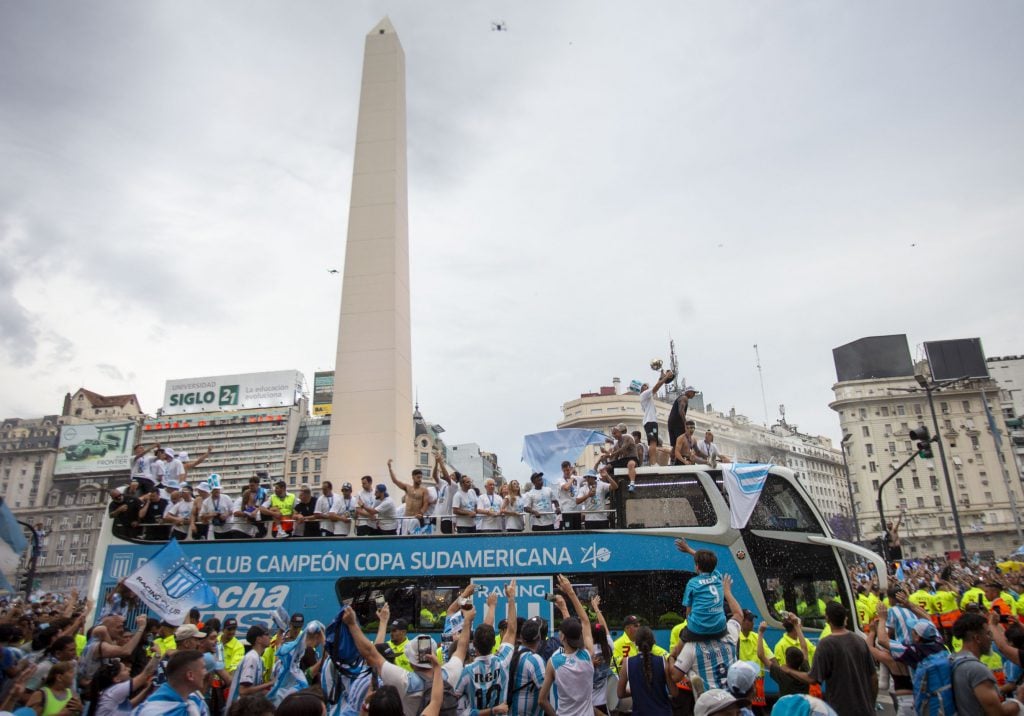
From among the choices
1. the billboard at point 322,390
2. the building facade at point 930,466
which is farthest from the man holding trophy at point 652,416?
the billboard at point 322,390

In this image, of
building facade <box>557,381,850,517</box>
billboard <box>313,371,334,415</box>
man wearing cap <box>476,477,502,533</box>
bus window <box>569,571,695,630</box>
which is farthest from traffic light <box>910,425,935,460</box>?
billboard <box>313,371,334,415</box>

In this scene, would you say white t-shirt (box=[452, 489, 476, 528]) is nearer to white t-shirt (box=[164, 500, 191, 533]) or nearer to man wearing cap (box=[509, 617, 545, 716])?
white t-shirt (box=[164, 500, 191, 533])

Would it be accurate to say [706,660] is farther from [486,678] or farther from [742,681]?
[486,678]

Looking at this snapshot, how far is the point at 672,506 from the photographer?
363 inches

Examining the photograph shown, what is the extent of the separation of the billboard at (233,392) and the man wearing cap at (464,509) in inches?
3079

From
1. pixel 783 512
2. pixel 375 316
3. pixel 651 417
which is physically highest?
pixel 375 316

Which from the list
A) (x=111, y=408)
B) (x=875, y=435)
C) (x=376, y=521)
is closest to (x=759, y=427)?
(x=875, y=435)

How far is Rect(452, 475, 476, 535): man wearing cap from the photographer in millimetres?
9945

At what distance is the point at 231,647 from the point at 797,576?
22.7ft

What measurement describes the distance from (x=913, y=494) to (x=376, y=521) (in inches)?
2742

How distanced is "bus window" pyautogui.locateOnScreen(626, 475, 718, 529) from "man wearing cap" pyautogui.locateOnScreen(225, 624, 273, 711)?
15.3ft

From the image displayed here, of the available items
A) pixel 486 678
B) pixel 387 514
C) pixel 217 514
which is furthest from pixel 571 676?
pixel 217 514

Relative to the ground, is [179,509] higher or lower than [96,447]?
lower

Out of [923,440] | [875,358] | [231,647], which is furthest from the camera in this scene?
[875,358]
